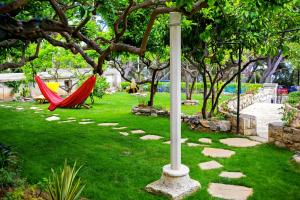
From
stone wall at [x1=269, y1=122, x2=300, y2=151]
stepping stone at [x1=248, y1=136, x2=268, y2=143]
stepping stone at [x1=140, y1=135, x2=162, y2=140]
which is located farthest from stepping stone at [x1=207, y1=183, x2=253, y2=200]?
stepping stone at [x1=140, y1=135, x2=162, y2=140]

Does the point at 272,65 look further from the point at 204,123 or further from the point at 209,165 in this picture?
the point at 209,165

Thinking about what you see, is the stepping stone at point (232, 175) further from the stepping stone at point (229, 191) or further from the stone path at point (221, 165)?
the stepping stone at point (229, 191)

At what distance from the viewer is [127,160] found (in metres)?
5.60

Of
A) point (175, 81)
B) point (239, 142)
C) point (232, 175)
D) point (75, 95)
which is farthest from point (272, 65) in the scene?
point (175, 81)

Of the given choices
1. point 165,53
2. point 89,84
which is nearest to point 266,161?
point 89,84

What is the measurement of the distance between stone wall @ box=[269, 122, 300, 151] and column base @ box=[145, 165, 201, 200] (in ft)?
8.84

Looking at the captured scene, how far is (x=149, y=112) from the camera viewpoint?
10.7 meters

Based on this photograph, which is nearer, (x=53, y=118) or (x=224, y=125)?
(x=224, y=125)

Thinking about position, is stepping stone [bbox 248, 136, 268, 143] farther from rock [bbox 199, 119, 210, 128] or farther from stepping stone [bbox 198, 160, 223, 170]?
stepping stone [bbox 198, 160, 223, 170]

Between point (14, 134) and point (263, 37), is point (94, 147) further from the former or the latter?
point (263, 37)

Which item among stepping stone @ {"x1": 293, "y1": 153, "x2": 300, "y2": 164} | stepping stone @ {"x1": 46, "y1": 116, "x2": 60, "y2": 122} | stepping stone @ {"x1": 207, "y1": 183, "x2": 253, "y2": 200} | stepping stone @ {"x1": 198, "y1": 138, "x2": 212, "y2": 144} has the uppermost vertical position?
stepping stone @ {"x1": 46, "y1": 116, "x2": 60, "y2": 122}

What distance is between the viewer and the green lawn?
4414 millimetres

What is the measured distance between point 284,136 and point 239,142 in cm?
91

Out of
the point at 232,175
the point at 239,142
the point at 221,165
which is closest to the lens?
the point at 232,175
